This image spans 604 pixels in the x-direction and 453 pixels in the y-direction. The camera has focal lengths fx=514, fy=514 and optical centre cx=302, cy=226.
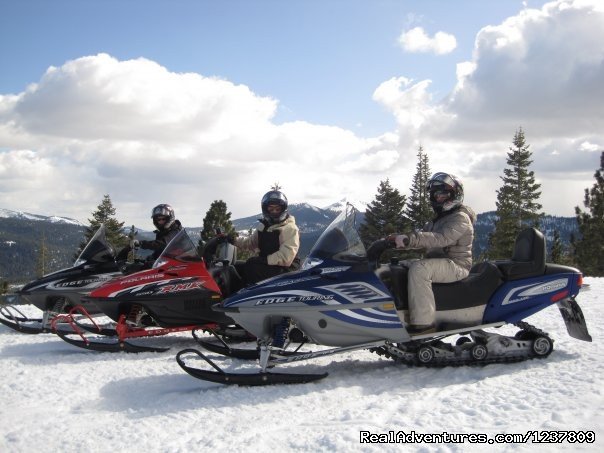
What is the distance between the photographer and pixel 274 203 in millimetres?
7066

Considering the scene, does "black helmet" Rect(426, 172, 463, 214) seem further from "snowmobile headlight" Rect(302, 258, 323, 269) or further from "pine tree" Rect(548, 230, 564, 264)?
"pine tree" Rect(548, 230, 564, 264)

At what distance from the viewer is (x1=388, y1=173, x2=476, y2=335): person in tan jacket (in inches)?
199

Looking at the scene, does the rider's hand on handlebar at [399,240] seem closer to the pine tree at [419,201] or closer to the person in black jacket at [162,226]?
the person in black jacket at [162,226]

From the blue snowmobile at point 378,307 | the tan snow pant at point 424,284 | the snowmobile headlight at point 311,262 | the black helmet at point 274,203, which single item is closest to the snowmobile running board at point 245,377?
the blue snowmobile at point 378,307

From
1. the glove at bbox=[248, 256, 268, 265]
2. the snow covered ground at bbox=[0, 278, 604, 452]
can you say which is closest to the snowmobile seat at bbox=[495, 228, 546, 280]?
the snow covered ground at bbox=[0, 278, 604, 452]

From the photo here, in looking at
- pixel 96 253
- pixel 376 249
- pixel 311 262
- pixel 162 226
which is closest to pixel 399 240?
pixel 376 249

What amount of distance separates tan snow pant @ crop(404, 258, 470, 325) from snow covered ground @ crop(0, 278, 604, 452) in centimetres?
55

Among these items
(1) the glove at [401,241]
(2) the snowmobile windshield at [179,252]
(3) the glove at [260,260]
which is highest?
(1) the glove at [401,241]

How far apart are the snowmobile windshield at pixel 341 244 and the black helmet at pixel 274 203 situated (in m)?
1.87

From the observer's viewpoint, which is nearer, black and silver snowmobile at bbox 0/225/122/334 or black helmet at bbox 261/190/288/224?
black helmet at bbox 261/190/288/224

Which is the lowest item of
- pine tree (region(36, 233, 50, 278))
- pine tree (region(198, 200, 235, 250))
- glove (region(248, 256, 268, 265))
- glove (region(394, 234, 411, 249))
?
pine tree (region(36, 233, 50, 278))

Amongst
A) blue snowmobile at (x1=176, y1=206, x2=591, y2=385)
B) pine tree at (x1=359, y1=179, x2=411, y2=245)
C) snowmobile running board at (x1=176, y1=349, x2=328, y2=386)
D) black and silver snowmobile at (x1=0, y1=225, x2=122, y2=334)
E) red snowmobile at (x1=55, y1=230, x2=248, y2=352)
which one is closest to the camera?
snowmobile running board at (x1=176, y1=349, x2=328, y2=386)

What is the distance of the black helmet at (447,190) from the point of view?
18.1 ft

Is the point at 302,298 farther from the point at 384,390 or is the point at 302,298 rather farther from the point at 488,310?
the point at 488,310
